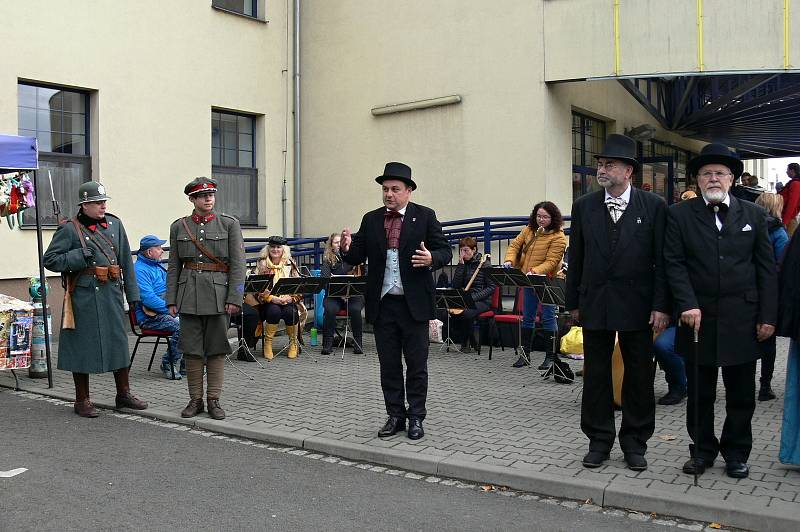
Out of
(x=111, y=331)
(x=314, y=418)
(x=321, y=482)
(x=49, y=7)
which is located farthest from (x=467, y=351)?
(x=49, y=7)

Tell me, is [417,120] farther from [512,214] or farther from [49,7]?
[49,7]

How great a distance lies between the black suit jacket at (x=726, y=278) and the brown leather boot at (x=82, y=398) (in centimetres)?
524

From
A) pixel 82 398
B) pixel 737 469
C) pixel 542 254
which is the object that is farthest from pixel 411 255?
pixel 542 254

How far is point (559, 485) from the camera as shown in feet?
17.4

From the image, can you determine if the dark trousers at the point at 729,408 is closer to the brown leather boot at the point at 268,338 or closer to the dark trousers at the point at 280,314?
the dark trousers at the point at 280,314

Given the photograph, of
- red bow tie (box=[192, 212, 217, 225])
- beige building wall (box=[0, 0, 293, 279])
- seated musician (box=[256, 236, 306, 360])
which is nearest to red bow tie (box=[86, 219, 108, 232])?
red bow tie (box=[192, 212, 217, 225])

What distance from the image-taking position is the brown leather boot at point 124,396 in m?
7.89

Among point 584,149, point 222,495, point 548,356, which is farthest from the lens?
point 584,149

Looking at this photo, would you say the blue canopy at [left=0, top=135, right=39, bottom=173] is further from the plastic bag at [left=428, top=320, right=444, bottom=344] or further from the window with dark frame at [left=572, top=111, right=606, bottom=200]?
the window with dark frame at [left=572, top=111, right=606, bottom=200]

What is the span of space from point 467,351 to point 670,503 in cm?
662

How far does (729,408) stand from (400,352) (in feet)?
8.05

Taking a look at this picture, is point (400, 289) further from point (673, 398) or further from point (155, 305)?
point (155, 305)

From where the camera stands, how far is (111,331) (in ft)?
25.5

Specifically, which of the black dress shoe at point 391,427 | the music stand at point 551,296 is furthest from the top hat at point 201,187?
the music stand at point 551,296
